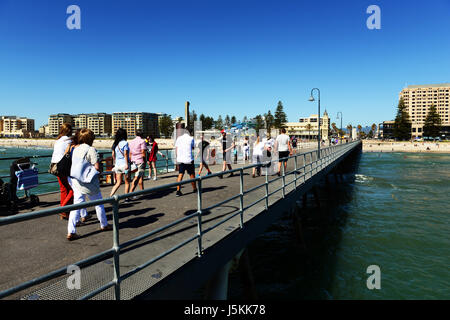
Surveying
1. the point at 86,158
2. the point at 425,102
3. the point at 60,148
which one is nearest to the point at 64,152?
the point at 60,148

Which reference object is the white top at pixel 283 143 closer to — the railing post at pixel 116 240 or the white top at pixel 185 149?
the white top at pixel 185 149

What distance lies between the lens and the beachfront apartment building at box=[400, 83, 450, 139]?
160 meters

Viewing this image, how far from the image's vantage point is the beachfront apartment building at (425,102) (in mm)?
159750

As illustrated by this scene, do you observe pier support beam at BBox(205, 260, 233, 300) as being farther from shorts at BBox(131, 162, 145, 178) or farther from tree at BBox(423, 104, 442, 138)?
tree at BBox(423, 104, 442, 138)

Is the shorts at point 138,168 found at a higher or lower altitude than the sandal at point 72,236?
higher

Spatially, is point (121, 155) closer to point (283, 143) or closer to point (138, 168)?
point (138, 168)

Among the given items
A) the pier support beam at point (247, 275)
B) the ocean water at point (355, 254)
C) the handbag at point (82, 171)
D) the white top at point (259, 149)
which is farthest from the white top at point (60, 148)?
the white top at point (259, 149)

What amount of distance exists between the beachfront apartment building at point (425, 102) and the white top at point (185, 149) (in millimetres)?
180683

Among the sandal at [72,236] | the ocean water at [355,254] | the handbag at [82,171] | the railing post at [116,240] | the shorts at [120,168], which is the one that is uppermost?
the handbag at [82,171]

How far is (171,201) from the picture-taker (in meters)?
6.59
